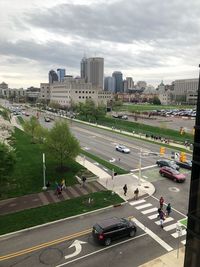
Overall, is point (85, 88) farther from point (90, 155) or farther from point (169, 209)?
point (169, 209)

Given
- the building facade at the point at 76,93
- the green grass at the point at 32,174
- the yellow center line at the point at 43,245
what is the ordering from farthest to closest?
the building facade at the point at 76,93, the green grass at the point at 32,174, the yellow center line at the point at 43,245

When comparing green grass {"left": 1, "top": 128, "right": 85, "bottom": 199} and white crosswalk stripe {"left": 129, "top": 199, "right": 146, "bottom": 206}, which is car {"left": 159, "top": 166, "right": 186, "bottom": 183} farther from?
green grass {"left": 1, "top": 128, "right": 85, "bottom": 199}

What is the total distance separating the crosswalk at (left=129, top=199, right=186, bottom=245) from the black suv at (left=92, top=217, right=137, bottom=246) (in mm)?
3042

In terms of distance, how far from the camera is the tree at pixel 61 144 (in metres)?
32.5

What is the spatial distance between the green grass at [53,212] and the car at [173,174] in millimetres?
9553

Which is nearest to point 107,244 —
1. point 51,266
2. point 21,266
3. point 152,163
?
point 51,266

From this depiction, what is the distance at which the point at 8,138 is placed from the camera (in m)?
53.8

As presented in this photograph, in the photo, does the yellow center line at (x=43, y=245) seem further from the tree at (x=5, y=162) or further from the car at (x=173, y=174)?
the car at (x=173, y=174)

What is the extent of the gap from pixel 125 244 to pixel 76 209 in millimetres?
6516

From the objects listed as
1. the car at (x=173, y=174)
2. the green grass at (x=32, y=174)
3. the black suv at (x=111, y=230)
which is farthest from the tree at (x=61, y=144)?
the black suv at (x=111, y=230)

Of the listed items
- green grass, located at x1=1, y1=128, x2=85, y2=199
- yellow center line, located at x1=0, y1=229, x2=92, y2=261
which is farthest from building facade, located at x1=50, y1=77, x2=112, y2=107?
yellow center line, located at x1=0, y1=229, x2=92, y2=261

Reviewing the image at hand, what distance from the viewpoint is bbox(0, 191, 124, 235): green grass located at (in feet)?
68.4

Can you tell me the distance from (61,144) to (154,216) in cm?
1462

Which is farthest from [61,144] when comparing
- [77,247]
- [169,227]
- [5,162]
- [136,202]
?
[169,227]
